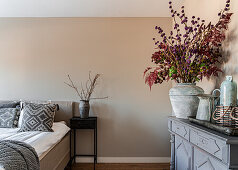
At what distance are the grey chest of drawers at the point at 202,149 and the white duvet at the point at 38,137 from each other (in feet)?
4.60

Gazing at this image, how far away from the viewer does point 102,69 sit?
128 inches

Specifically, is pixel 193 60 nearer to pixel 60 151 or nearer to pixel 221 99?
pixel 221 99

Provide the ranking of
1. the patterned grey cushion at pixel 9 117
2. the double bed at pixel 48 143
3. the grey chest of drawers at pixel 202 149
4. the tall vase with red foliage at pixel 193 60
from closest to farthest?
the grey chest of drawers at pixel 202 149 → the tall vase with red foliage at pixel 193 60 → the double bed at pixel 48 143 → the patterned grey cushion at pixel 9 117

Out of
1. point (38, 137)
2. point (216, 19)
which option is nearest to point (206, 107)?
point (216, 19)

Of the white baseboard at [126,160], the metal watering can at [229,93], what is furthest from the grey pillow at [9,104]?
the metal watering can at [229,93]

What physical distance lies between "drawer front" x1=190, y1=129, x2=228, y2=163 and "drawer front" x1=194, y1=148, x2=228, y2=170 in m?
0.05

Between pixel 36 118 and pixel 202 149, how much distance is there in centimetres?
214

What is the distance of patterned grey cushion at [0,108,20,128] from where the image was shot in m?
2.64

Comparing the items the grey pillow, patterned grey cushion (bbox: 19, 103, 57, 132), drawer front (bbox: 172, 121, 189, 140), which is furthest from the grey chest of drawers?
the grey pillow

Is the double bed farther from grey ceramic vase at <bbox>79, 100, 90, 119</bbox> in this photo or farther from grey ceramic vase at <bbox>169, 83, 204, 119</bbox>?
grey ceramic vase at <bbox>169, 83, 204, 119</bbox>

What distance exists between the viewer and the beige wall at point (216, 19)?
149 centimetres

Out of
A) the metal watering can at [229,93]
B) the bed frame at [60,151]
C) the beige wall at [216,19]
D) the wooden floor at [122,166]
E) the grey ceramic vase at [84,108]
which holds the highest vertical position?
the beige wall at [216,19]

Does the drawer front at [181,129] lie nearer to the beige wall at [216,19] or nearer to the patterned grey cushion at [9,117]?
the beige wall at [216,19]

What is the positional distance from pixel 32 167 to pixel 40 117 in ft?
3.58
